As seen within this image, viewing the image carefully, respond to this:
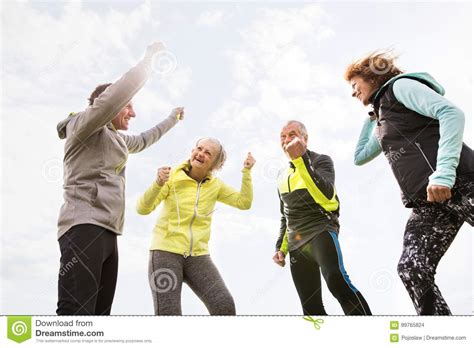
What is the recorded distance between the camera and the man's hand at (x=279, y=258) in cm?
296

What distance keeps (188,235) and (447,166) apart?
136cm

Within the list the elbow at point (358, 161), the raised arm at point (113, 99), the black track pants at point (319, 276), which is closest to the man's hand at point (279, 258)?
the black track pants at point (319, 276)

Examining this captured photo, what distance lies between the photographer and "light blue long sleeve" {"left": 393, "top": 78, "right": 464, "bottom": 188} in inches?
77.9

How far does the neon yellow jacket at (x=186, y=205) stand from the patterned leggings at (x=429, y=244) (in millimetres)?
1059

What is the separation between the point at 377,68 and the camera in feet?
8.05

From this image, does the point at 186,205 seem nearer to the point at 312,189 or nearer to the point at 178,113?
the point at 312,189

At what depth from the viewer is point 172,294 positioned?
2580 millimetres

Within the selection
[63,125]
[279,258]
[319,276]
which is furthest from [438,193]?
[63,125]

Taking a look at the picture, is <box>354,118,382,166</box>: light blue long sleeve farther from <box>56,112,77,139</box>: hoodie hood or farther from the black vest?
<box>56,112,77,139</box>: hoodie hood

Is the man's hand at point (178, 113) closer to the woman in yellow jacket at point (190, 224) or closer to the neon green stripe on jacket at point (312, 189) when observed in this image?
the woman in yellow jacket at point (190, 224)

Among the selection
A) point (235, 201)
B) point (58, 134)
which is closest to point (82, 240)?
point (58, 134)

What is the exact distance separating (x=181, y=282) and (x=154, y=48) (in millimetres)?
1178

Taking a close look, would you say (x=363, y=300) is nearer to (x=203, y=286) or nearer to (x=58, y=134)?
(x=203, y=286)
